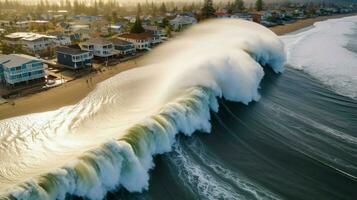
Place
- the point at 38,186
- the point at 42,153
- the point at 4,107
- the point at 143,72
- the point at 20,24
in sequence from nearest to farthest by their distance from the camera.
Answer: the point at 38,186, the point at 42,153, the point at 4,107, the point at 143,72, the point at 20,24

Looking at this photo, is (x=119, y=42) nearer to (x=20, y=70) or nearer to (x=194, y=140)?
(x=20, y=70)

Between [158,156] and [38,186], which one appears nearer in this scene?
[38,186]

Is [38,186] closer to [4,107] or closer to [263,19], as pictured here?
[4,107]

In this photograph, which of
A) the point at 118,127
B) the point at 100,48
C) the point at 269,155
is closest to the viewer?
the point at 269,155

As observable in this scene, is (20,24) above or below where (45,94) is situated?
above

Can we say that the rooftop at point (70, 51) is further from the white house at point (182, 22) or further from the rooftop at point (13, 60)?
Result: the white house at point (182, 22)

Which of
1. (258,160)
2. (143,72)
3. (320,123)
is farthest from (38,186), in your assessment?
(143,72)

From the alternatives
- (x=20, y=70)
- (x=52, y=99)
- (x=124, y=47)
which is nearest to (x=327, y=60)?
(x=124, y=47)
